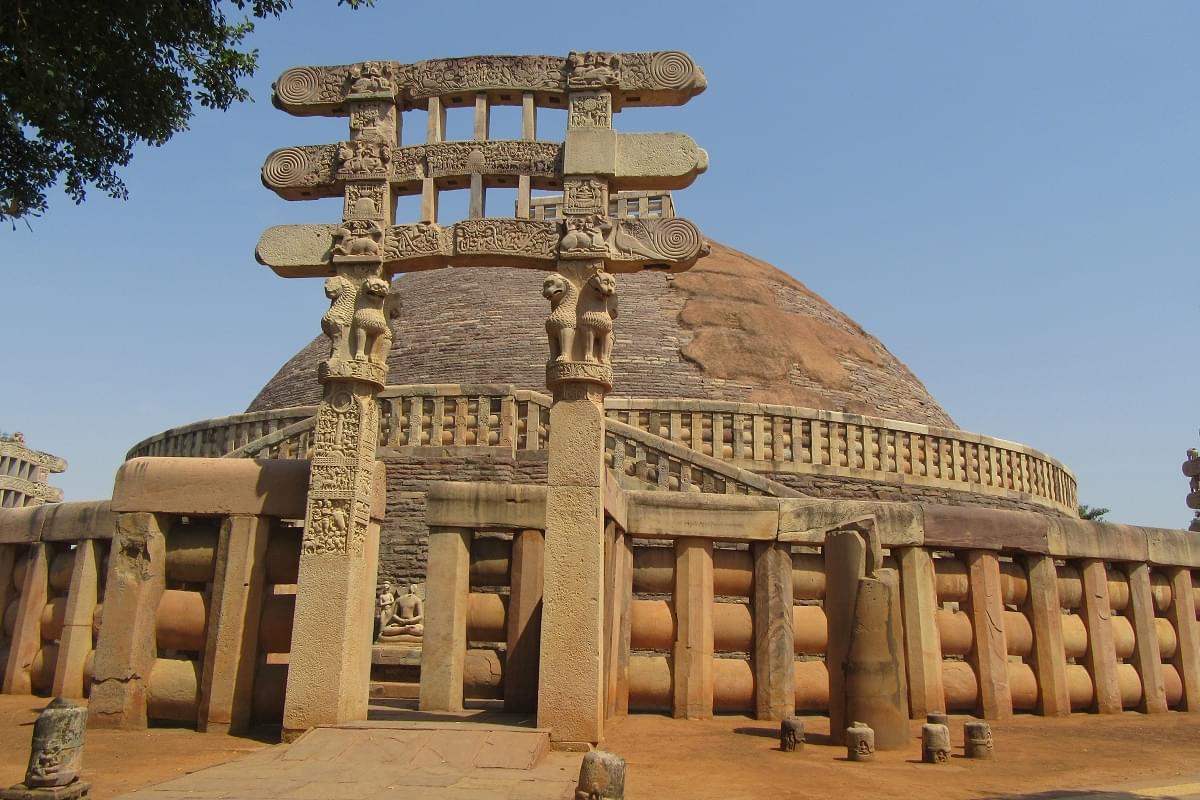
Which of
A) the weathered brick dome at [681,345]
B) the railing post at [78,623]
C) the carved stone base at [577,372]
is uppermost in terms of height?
the weathered brick dome at [681,345]

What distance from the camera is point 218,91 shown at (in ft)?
29.3

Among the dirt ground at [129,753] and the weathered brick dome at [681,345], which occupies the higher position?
the weathered brick dome at [681,345]

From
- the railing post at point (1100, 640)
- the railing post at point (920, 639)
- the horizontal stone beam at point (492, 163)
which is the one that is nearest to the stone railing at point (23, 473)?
the horizontal stone beam at point (492, 163)

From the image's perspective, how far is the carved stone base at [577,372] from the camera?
7367 mm

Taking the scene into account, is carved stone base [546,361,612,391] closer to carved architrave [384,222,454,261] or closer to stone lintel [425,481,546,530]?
stone lintel [425,481,546,530]

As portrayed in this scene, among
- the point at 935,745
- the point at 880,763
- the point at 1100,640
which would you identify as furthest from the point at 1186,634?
the point at 880,763

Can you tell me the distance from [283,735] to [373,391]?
2750 millimetres

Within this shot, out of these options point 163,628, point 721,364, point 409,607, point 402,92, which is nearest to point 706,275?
point 721,364

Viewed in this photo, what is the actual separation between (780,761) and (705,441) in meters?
11.2

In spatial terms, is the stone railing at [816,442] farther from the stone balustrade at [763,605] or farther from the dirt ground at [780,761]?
the dirt ground at [780,761]

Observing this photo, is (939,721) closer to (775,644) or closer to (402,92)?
(775,644)

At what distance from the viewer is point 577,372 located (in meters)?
7.36

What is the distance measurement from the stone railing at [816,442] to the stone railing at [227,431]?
20.3 feet

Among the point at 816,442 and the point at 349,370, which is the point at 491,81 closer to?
the point at 349,370
